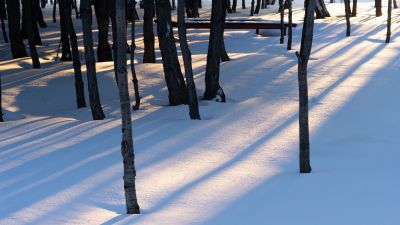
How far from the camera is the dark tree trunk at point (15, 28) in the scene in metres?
21.8

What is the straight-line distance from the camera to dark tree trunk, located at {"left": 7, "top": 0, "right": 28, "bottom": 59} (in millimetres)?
21797

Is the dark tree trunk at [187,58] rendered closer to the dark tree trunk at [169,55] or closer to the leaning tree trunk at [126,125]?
the dark tree trunk at [169,55]

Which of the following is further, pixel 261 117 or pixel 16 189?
pixel 261 117

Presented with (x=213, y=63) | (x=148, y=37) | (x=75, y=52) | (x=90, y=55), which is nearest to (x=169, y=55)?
(x=213, y=63)

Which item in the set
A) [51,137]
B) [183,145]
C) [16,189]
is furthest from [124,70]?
[51,137]

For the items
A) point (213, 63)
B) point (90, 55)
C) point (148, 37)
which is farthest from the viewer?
point (148, 37)

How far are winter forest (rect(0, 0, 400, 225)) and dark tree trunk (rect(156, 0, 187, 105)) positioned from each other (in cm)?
2

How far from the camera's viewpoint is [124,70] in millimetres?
6043

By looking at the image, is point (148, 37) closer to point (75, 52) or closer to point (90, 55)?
point (75, 52)

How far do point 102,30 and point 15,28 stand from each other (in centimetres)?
382

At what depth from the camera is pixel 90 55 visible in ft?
40.4

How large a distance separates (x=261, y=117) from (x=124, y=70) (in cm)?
→ 587

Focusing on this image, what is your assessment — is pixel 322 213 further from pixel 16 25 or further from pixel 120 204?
pixel 16 25

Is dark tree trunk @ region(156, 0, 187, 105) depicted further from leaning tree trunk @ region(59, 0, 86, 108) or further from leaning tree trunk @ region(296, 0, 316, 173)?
leaning tree trunk @ region(296, 0, 316, 173)
